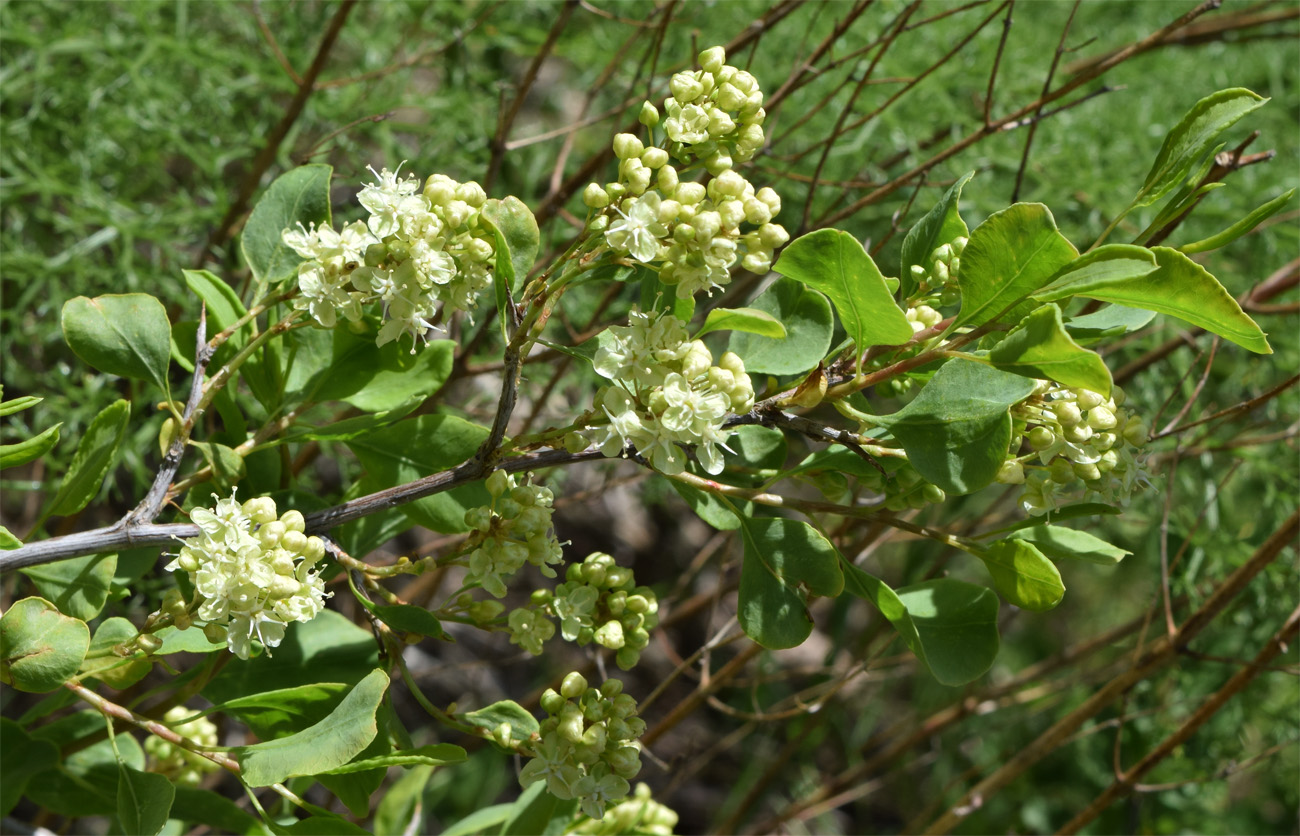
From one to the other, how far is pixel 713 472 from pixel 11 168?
1211 mm

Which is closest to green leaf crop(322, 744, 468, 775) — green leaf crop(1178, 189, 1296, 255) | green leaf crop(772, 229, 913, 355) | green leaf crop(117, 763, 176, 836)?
green leaf crop(117, 763, 176, 836)

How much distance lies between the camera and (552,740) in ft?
2.18

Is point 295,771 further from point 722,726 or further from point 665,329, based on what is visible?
point 722,726

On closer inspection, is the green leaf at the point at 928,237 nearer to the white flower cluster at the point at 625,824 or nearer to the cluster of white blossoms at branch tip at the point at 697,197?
the cluster of white blossoms at branch tip at the point at 697,197

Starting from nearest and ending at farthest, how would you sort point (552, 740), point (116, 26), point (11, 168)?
point (552, 740) < point (11, 168) < point (116, 26)

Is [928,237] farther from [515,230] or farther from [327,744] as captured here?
Answer: [327,744]

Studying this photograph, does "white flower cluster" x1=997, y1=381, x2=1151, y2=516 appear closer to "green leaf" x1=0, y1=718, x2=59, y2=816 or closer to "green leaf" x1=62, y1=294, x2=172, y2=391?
"green leaf" x1=62, y1=294, x2=172, y2=391

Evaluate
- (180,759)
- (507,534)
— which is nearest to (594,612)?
(507,534)

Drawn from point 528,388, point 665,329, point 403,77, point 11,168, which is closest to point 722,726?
point 528,388

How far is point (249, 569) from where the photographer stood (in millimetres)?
599

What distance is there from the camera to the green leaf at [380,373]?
766 millimetres

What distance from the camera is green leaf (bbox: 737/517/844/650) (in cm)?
67

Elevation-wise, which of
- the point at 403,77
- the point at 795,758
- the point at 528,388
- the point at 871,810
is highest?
the point at 403,77

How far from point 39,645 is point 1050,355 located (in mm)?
624
